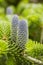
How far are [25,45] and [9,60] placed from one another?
0.06 m

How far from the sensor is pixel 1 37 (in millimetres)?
681

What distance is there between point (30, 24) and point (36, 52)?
2.84ft

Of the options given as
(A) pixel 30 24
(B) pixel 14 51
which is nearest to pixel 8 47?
(B) pixel 14 51

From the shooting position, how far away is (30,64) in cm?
68

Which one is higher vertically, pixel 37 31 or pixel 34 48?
pixel 34 48

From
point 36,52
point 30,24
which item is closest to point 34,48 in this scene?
point 36,52

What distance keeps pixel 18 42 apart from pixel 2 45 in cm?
7

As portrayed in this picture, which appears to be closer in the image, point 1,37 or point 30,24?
point 1,37

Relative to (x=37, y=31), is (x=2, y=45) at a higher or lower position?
higher

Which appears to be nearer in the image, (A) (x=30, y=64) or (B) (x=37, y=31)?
(A) (x=30, y=64)

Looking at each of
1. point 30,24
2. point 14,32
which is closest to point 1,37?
point 14,32

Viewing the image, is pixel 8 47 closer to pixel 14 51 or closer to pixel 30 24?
pixel 14 51

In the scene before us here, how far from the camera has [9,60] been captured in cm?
65

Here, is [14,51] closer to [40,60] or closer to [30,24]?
[40,60]
